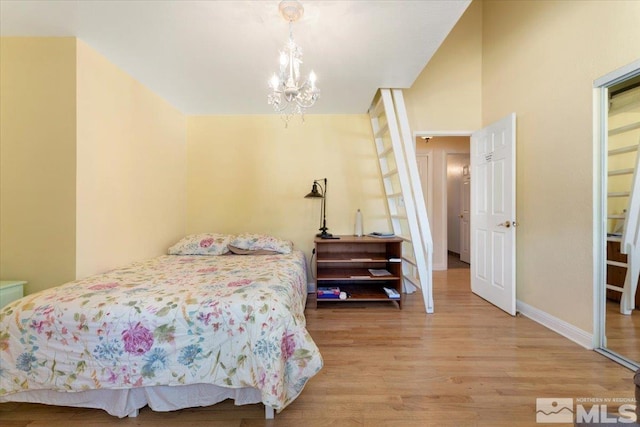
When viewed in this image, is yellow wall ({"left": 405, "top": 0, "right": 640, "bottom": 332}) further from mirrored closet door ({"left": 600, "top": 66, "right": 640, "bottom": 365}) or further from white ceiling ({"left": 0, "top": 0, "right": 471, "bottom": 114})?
white ceiling ({"left": 0, "top": 0, "right": 471, "bottom": 114})

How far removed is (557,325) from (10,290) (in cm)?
407

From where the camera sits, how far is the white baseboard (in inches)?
79.0

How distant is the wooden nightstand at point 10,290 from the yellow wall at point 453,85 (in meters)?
3.88

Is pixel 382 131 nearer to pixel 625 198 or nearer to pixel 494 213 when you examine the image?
pixel 494 213

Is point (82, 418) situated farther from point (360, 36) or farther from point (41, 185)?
point (360, 36)

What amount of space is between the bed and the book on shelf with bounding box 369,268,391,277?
5.37 feet

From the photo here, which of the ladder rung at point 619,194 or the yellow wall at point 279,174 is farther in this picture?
the yellow wall at point 279,174

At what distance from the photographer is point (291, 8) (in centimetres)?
154

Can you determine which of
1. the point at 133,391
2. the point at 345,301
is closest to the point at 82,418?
the point at 133,391

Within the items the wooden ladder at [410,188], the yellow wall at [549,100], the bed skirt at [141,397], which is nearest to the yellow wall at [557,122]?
the yellow wall at [549,100]

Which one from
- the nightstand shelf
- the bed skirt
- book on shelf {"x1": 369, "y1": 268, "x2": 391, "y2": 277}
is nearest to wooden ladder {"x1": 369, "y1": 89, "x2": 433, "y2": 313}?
the nightstand shelf

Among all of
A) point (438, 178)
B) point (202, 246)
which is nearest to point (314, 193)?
point (202, 246)

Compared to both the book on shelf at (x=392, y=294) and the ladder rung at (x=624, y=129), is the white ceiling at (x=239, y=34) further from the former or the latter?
the book on shelf at (x=392, y=294)

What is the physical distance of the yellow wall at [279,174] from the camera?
334 centimetres
